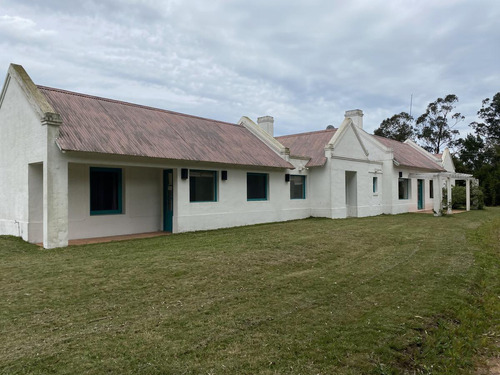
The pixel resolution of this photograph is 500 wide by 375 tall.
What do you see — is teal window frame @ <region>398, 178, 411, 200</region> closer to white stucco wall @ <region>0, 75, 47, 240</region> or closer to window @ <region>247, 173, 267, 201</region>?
window @ <region>247, 173, 267, 201</region>

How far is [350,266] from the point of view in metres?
8.19

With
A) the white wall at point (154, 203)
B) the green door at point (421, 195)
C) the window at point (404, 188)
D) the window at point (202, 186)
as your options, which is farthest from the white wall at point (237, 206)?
the green door at point (421, 195)

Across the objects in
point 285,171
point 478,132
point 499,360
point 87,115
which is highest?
point 478,132

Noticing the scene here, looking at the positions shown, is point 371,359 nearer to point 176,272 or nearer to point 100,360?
point 100,360

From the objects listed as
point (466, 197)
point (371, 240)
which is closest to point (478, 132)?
point (466, 197)

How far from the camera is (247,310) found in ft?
17.3

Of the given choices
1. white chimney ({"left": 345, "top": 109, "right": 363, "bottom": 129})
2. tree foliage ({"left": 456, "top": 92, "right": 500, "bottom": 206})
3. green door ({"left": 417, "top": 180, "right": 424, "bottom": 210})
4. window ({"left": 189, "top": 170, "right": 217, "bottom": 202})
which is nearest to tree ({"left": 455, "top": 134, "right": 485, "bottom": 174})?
tree foliage ({"left": 456, "top": 92, "right": 500, "bottom": 206})

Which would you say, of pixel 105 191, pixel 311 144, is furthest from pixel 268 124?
pixel 105 191

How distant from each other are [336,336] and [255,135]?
1590 centimetres

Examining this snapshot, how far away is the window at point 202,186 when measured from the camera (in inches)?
562

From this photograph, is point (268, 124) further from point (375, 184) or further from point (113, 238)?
point (113, 238)

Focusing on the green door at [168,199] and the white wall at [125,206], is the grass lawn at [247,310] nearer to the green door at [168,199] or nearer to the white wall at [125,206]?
the white wall at [125,206]

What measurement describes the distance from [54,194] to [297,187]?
1175 centimetres

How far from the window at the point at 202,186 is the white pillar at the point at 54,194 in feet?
15.4
